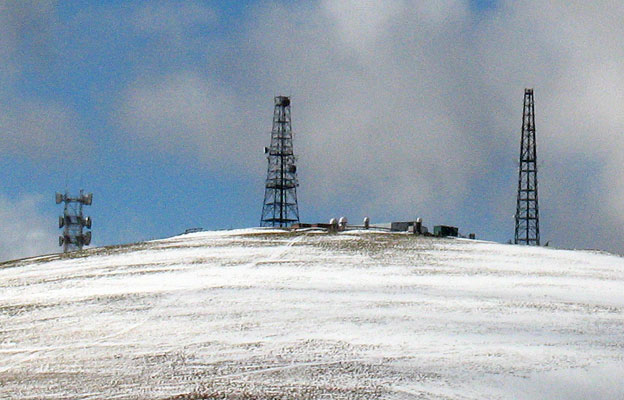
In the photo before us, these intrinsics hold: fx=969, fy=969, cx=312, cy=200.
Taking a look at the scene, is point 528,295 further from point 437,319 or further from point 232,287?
point 232,287

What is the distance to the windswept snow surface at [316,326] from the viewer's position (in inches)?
1097

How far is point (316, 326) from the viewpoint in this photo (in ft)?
112

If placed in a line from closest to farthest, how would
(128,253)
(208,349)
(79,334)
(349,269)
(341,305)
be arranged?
(208,349) < (79,334) < (341,305) < (349,269) < (128,253)

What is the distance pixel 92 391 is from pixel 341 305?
12.5m

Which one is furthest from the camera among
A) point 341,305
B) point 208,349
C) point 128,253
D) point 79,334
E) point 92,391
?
point 128,253

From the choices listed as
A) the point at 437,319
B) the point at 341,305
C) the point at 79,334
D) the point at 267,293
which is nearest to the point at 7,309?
the point at 79,334

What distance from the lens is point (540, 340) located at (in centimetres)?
3266

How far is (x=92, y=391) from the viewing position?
90.3 ft

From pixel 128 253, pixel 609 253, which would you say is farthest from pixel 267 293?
pixel 609 253

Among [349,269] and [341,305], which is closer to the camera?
[341,305]

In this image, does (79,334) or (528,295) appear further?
(528,295)

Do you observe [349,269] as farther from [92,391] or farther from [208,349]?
[92,391]

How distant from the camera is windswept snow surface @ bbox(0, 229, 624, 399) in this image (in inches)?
1097

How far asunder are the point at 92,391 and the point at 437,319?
13256 millimetres
